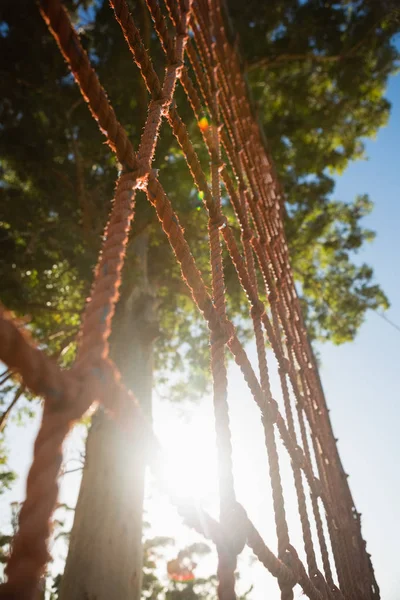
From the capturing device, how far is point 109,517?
7.76 feet

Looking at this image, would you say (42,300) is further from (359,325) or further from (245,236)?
(359,325)

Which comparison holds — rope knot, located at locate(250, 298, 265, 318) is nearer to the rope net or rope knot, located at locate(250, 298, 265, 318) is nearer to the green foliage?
the rope net

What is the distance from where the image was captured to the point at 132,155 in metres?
0.71

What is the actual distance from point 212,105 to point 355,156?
19.4 feet

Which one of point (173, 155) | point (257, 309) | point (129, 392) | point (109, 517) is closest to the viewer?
point (129, 392)

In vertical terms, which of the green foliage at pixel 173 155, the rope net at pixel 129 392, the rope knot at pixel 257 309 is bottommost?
the rope net at pixel 129 392

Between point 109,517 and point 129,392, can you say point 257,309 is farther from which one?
point 109,517

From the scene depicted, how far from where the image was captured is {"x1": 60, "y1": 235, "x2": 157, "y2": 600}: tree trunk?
6.97ft

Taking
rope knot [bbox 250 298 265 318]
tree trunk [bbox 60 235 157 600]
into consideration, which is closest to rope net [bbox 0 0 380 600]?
rope knot [bbox 250 298 265 318]

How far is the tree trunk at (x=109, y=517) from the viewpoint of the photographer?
2.12 meters

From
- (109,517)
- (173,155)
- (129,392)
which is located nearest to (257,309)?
(129,392)

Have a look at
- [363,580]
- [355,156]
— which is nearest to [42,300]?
[363,580]

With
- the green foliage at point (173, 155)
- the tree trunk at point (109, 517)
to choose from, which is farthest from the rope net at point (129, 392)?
the green foliage at point (173, 155)

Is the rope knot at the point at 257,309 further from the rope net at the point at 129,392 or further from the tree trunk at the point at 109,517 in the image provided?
the tree trunk at the point at 109,517
